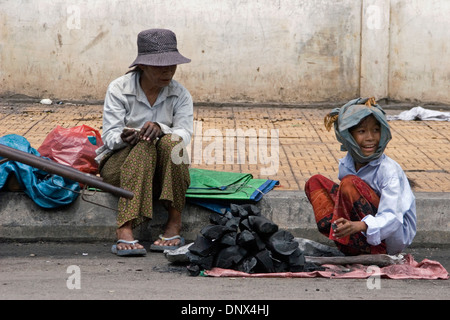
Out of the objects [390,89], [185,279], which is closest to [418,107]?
[390,89]

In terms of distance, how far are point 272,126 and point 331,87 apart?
1760 mm

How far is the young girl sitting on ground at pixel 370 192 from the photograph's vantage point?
14.4ft

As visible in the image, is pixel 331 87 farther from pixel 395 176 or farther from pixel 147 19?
pixel 395 176

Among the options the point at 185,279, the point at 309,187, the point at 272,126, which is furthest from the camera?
the point at 272,126

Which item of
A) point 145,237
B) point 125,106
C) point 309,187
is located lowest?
point 145,237

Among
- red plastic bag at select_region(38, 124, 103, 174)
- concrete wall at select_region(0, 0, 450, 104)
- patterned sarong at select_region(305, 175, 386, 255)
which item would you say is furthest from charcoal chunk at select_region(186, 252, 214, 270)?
concrete wall at select_region(0, 0, 450, 104)

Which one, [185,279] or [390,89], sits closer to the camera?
[185,279]

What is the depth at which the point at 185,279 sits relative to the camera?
14.3 feet

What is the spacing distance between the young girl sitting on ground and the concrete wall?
5.87 meters

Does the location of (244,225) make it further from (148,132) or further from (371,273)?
(148,132)

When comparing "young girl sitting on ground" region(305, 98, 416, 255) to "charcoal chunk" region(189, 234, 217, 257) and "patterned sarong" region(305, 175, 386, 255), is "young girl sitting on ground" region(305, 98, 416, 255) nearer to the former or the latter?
"patterned sarong" region(305, 175, 386, 255)

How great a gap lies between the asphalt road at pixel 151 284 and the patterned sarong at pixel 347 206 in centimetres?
28

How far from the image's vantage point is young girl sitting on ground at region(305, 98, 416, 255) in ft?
14.4

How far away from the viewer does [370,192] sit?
14.9 ft
